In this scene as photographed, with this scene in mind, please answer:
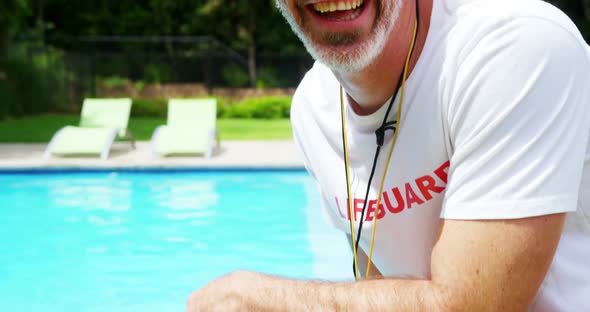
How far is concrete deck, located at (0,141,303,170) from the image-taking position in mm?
11203

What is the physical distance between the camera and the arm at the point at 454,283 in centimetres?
117

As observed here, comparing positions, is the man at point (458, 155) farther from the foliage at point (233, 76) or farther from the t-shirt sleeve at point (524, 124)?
the foliage at point (233, 76)

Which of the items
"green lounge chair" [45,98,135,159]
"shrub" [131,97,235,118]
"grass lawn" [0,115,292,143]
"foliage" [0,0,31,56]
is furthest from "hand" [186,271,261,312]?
"shrub" [131,97,235,118]

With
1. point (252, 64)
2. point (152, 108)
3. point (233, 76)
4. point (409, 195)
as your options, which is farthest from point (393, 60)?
point (252, 64)

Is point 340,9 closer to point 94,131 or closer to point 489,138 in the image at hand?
point 489,138

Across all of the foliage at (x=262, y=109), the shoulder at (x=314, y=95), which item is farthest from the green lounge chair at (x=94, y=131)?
the shoulder at (x=314, y=95)

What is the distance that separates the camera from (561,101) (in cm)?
116

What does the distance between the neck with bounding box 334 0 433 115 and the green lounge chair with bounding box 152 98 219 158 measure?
10.3 m

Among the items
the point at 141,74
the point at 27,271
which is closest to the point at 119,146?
the point at 27,271

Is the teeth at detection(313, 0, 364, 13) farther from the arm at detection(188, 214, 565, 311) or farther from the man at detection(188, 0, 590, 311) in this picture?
the arm at detection(188, 214, 565, 311)

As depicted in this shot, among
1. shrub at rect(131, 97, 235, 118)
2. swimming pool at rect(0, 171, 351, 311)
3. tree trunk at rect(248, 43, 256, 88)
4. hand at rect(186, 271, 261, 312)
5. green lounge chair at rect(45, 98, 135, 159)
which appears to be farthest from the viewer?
tree trunk at rect(248, 43, 256, 88)

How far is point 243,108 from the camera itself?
868 inches

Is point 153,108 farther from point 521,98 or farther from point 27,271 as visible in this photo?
point 521,98

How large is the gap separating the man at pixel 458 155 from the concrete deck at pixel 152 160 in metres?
9.66
